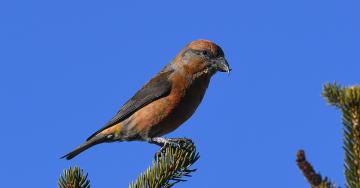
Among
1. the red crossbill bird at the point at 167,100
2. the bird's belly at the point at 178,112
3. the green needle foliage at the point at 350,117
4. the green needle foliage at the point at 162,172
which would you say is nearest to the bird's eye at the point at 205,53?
the red crossbill bird at the point at 167,100

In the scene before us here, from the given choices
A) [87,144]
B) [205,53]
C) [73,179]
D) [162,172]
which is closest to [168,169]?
[162,172]

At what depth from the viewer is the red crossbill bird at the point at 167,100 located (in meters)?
5.84

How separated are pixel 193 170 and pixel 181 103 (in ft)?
8.23

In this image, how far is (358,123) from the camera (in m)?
1.78

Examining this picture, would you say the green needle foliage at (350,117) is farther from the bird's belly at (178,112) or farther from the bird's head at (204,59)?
the bird's head at (204,59)

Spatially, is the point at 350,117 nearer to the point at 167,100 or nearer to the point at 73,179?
the point at 73,179

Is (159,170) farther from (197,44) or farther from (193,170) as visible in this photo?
(197,44)

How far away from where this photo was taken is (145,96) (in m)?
6.33

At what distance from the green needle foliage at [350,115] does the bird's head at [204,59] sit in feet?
14.7

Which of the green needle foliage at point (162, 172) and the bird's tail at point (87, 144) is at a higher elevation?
the bird's tail at point (87, 144)

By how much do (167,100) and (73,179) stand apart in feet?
11.0

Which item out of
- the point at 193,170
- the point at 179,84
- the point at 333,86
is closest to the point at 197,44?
the point at 179,84

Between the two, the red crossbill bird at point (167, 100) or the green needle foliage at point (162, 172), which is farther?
the red crossbill bird at point (167, 100)

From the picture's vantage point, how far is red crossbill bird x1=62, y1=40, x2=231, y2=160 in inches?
230
